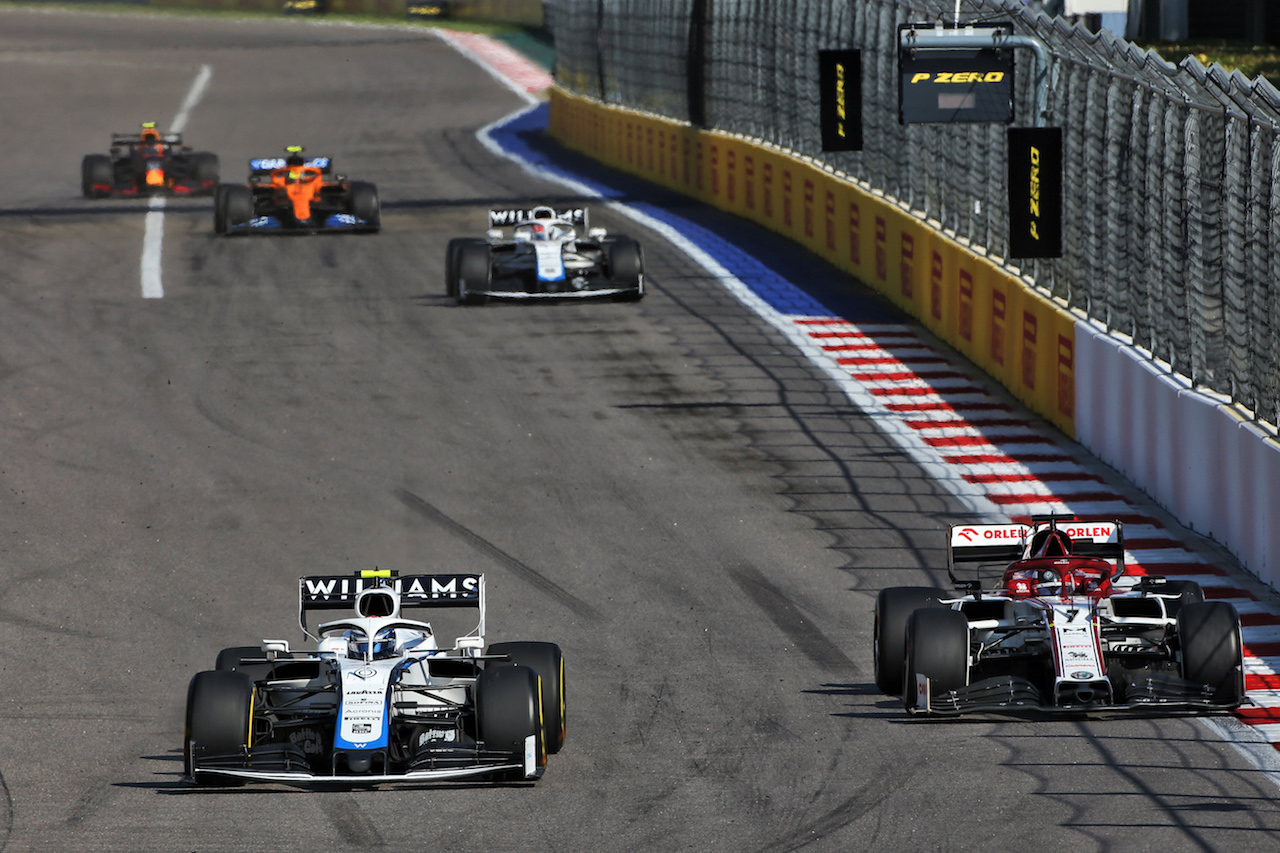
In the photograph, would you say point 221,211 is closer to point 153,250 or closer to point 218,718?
point 153,250

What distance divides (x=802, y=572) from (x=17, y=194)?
25.6m

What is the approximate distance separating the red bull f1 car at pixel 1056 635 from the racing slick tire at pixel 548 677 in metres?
2.03

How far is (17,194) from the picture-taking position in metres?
37.3

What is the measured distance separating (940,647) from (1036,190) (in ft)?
25.4

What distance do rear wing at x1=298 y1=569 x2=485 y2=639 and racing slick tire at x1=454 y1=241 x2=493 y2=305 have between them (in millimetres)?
13179

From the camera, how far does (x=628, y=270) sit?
81.7 feet

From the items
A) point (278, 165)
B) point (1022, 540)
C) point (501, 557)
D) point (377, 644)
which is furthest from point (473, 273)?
point (377, 644)

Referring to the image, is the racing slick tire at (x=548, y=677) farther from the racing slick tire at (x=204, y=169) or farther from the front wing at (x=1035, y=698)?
the racing slick tire at (x=204, y=169)

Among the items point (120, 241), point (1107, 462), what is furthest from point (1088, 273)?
point (120, 241)

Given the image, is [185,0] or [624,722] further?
[185,0]

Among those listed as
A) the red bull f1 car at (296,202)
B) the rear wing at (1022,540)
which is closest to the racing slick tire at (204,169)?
the red bull f1 car at (296,202)

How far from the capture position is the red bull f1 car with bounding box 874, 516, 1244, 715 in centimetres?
1154

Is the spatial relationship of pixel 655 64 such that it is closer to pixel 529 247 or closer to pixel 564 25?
pixel 564 25

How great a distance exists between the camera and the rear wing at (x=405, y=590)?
1193 cm
